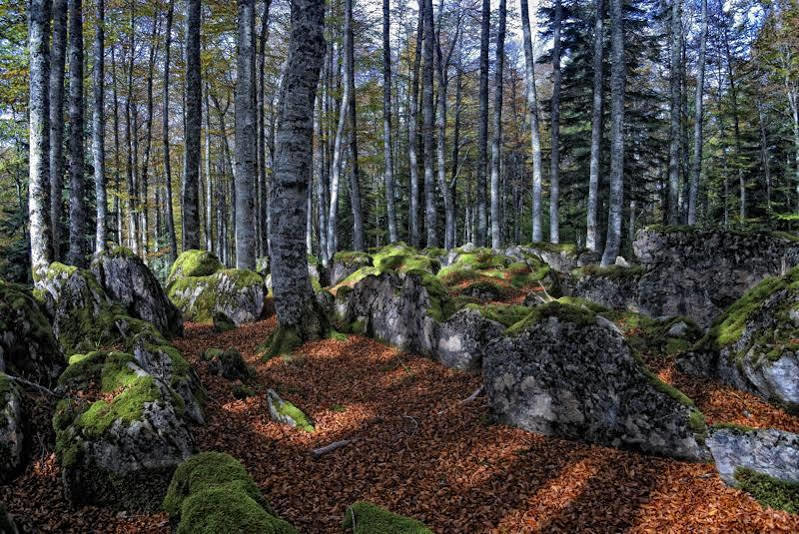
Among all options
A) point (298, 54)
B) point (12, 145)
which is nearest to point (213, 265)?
point (298, 54)

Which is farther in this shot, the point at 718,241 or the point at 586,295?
the point at 586,295

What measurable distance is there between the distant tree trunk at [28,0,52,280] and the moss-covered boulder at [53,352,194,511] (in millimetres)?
4990

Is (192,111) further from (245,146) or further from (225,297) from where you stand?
(225,297)

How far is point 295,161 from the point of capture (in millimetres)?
8570

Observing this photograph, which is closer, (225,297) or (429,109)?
(225,297)

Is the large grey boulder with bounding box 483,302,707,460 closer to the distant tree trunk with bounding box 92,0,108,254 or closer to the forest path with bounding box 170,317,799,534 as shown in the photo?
the forest path with bounding box 170,317,799,534

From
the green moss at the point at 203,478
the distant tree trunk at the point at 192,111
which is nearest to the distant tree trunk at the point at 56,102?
the distant tree trunk at the point at 192,111

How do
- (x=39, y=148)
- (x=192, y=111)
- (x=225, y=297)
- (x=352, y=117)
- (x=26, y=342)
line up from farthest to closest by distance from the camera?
(x=352, y=117) → (x=192, y=111) → (x=225, y=297) → (x=39, y=148) → (x=26, y=342)

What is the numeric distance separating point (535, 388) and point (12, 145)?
91.5ft

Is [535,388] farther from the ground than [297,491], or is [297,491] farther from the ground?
[535,388]

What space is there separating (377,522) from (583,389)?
297 cm

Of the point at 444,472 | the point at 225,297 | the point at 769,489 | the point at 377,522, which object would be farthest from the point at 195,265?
the point at 769,489

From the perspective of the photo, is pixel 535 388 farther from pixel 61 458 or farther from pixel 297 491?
pixel 61 458

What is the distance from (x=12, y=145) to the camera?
893 inches
